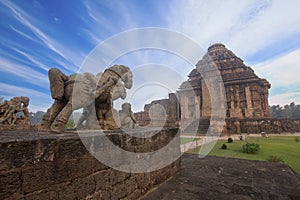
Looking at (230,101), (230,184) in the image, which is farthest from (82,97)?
(230,101)

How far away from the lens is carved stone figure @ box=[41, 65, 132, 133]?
269 cm

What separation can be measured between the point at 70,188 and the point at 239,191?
9.54 ft

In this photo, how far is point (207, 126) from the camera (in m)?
24.1

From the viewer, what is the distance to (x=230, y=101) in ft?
96.2

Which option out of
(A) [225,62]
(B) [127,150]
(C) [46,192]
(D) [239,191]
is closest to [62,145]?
(C) [46,192]

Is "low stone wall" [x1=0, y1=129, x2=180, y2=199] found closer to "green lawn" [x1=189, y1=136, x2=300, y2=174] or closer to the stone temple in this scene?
"green lawn" [x1=189, y1=136, x2=300, y2=174]

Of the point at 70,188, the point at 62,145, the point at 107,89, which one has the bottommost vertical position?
the point at 70,188

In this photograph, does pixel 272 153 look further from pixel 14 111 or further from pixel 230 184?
pixel 14 111

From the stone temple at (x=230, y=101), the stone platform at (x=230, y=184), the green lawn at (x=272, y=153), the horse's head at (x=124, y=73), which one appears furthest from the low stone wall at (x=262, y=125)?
the horse's head at (x=124, y=73)

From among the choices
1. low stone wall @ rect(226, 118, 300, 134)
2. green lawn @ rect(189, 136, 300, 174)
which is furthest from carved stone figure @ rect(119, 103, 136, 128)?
low stone wall @ rect(226, 118, 300, 134)

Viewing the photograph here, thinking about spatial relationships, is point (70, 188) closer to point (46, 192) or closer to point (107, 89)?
point (46, 192)

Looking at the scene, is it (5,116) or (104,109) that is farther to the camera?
(5,116)

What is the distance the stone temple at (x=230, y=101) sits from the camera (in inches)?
902

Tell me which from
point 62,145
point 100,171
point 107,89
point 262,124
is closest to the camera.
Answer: point 62,145
